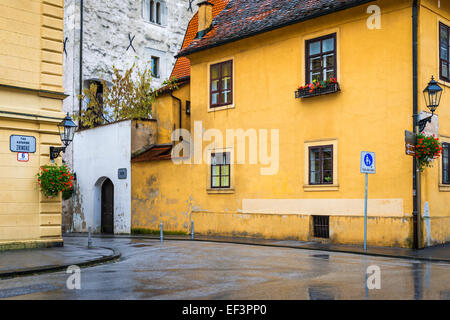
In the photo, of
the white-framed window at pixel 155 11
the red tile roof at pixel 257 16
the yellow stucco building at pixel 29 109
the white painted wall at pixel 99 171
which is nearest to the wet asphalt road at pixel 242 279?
the yellow stucco building at pixel 29 109

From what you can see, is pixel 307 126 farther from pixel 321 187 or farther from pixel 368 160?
pixel 368 160

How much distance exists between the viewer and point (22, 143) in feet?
52.3

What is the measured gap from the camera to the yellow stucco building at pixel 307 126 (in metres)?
16.8

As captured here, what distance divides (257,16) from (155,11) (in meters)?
14.7

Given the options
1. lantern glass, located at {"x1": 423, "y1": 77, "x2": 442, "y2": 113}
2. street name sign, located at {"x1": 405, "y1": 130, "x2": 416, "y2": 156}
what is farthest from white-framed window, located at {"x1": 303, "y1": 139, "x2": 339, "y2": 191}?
lantern glass, located at {"x1": 423, "y1": 77, "x2": 442, "y2": 113}

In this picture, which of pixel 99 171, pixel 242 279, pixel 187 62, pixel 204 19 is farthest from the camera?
pixel 187 62

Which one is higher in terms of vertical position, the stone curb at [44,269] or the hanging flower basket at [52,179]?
the hanging flower basket at [52,179]

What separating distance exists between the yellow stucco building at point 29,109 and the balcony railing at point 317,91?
25.8 ft

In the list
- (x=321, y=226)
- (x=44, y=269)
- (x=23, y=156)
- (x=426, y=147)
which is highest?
(x=426, y=147)

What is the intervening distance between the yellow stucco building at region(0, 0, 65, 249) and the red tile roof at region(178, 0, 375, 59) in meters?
7.04

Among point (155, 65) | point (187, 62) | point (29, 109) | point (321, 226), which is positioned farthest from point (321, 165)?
point (155, 65)

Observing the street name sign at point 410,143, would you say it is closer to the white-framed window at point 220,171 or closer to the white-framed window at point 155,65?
the white-framed window at point 220,171
